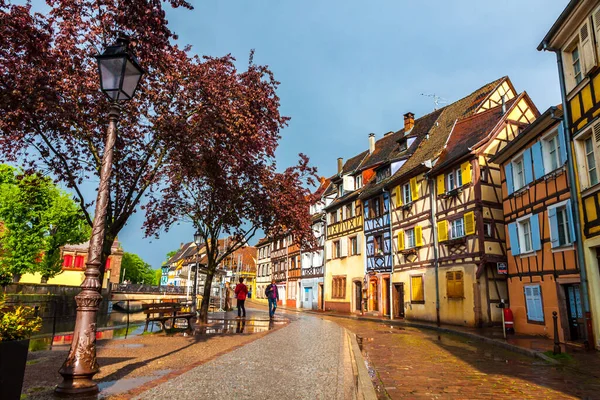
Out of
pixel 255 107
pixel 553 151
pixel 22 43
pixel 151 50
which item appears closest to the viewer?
pixel 22 43

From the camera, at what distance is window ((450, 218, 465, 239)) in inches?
823

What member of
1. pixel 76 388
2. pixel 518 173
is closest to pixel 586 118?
pixel 518 173

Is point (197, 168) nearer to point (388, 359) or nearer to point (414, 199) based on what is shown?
point (388, 359)

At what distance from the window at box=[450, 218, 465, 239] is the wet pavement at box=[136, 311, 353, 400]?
42.3 ft

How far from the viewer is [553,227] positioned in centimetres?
1402

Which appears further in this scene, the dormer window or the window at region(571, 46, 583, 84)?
the dormer window

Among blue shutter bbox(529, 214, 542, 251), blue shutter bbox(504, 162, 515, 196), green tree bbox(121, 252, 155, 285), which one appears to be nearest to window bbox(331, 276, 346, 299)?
blue shutter bbox(504, 162, 515, 196)

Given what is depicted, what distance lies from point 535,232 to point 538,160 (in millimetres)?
2578

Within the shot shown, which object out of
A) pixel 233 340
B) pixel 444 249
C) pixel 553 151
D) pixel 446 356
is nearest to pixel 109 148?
pixel 233 340

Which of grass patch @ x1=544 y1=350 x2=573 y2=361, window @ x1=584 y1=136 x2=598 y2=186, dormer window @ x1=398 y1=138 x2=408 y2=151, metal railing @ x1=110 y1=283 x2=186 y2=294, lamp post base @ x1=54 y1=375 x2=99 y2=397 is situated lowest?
grass patch @ x1=544 y1=350 x2=573 y2=361

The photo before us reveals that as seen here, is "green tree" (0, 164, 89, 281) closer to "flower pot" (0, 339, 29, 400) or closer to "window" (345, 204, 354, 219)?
"window" (345, 204, 354, 219)

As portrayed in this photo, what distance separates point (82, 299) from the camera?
521cm

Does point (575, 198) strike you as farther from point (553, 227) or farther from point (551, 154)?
point (551, 154)

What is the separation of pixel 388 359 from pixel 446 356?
180cm
